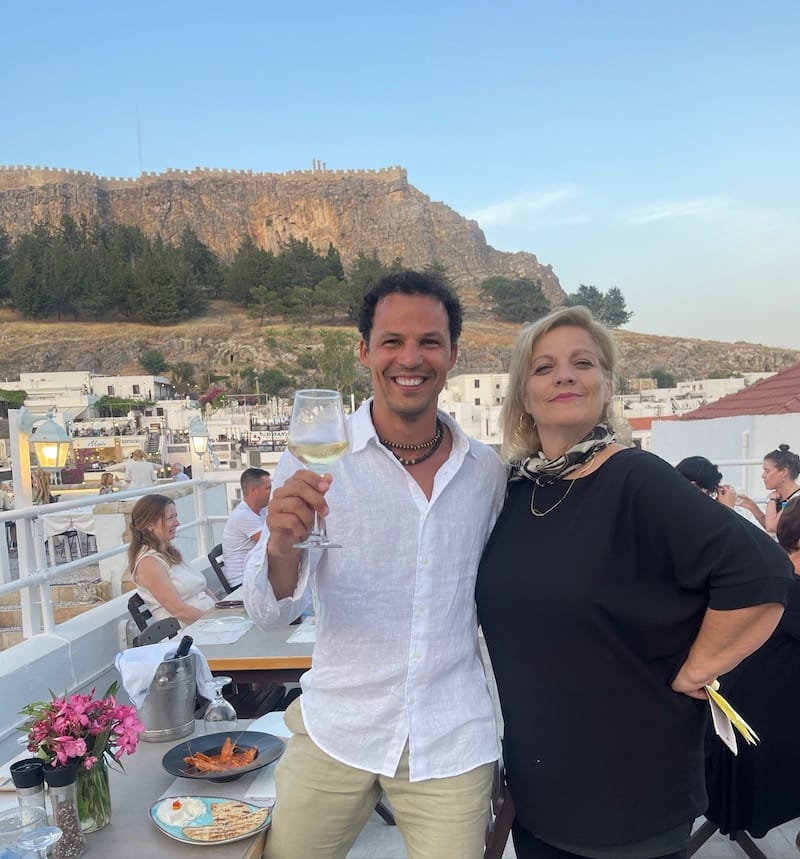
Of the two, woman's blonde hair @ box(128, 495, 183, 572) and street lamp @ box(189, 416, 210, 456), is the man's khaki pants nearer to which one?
woman's blonde hair @ box(128, 495, 183, 572)

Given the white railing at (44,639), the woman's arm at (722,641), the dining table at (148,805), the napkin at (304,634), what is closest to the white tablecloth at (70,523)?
the white railing at (44,639)

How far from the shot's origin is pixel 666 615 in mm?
1197

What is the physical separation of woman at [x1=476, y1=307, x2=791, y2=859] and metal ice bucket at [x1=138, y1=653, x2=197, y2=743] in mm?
826

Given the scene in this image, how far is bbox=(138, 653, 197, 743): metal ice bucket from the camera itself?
1665 mm

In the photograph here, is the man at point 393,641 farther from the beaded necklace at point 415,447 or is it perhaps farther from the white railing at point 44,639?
the white railing at point 44,639

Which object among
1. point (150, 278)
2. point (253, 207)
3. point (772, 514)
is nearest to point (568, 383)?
point (772, 514)

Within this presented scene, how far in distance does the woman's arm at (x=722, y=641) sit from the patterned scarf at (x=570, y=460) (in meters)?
0.34

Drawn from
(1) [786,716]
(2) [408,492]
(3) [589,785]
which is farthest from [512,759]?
(1) [786,716]

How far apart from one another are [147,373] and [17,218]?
25.5m

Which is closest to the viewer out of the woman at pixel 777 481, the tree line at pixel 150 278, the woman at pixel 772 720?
the woman at pixel 772 720

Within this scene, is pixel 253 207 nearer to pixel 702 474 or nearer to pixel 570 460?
pixel 702 474

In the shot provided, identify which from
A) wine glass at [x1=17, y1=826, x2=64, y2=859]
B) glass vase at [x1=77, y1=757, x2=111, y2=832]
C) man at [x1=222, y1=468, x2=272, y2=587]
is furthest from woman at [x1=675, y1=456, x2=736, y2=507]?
wine glass at [x1=17, y1=826, x2=64, y2=859]

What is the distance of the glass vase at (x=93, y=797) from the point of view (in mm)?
1282

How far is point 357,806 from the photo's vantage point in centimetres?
132
